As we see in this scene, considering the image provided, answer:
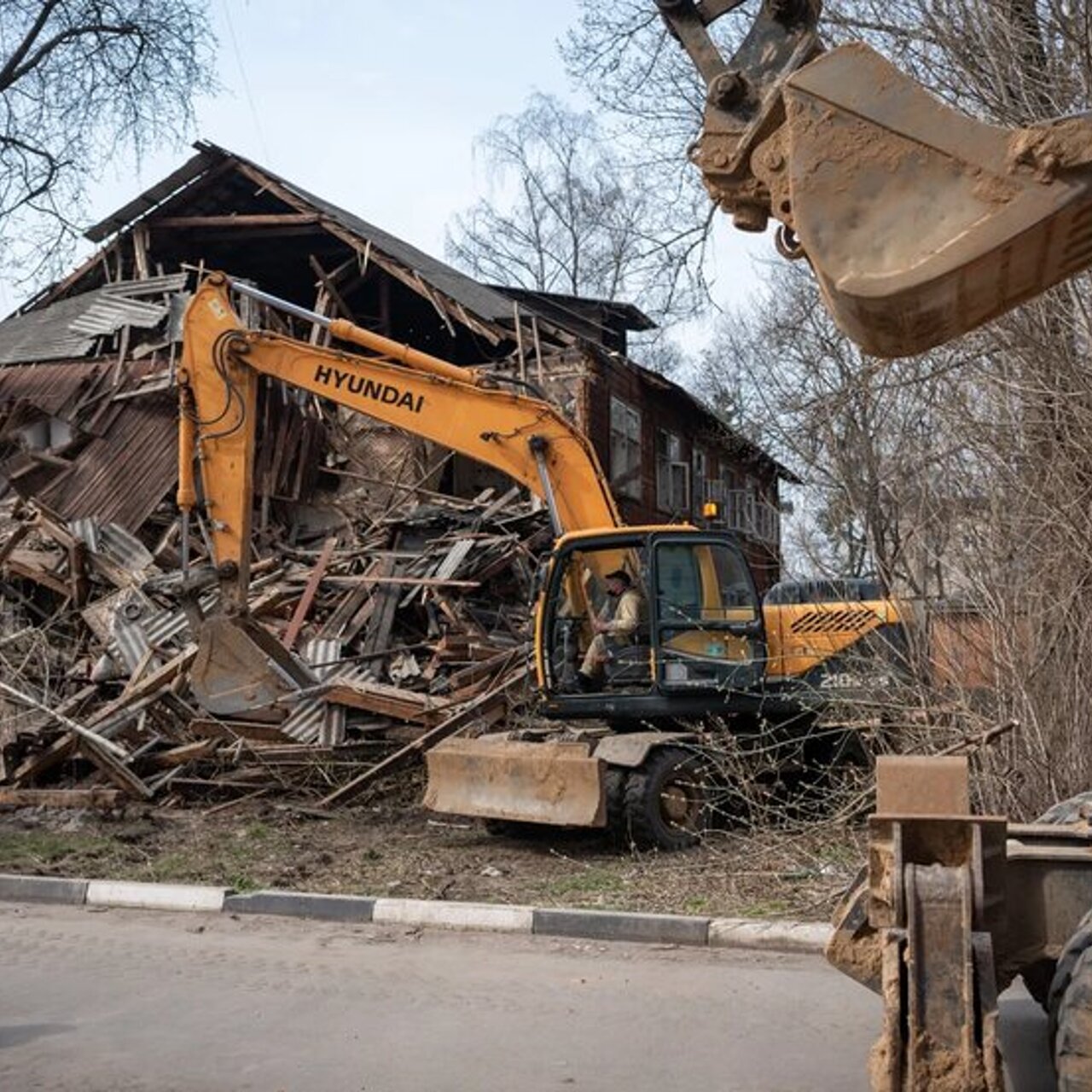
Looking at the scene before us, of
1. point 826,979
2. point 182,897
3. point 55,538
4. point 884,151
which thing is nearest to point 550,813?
point 182,897

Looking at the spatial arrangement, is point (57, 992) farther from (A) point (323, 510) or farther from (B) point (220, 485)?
(A) point (323, 510)

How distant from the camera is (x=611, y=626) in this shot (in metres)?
11.1

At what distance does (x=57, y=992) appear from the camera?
6883 mm

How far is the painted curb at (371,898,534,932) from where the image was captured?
28.0 feet

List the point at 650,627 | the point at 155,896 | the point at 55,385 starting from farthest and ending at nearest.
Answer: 1. the point at 55,385
2. the point at 650,627
3. the point at 155,896

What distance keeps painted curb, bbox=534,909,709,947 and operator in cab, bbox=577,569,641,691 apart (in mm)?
2948

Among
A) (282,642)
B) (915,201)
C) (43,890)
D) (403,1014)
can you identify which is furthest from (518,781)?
(915,201)

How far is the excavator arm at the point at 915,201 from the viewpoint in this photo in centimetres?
315

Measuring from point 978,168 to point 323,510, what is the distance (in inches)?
743

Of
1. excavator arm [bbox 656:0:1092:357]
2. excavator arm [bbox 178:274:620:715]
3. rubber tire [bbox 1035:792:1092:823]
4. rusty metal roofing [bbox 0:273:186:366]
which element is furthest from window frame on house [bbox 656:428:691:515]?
excavator arm [bbox 656:0:1092:357]

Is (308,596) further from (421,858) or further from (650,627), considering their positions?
(650,627)

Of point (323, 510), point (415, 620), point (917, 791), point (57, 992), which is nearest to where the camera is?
point (917, 791)

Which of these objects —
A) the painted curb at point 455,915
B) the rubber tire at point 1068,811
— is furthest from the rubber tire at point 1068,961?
the painted curb at point 455,915

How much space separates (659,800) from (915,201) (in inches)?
306
